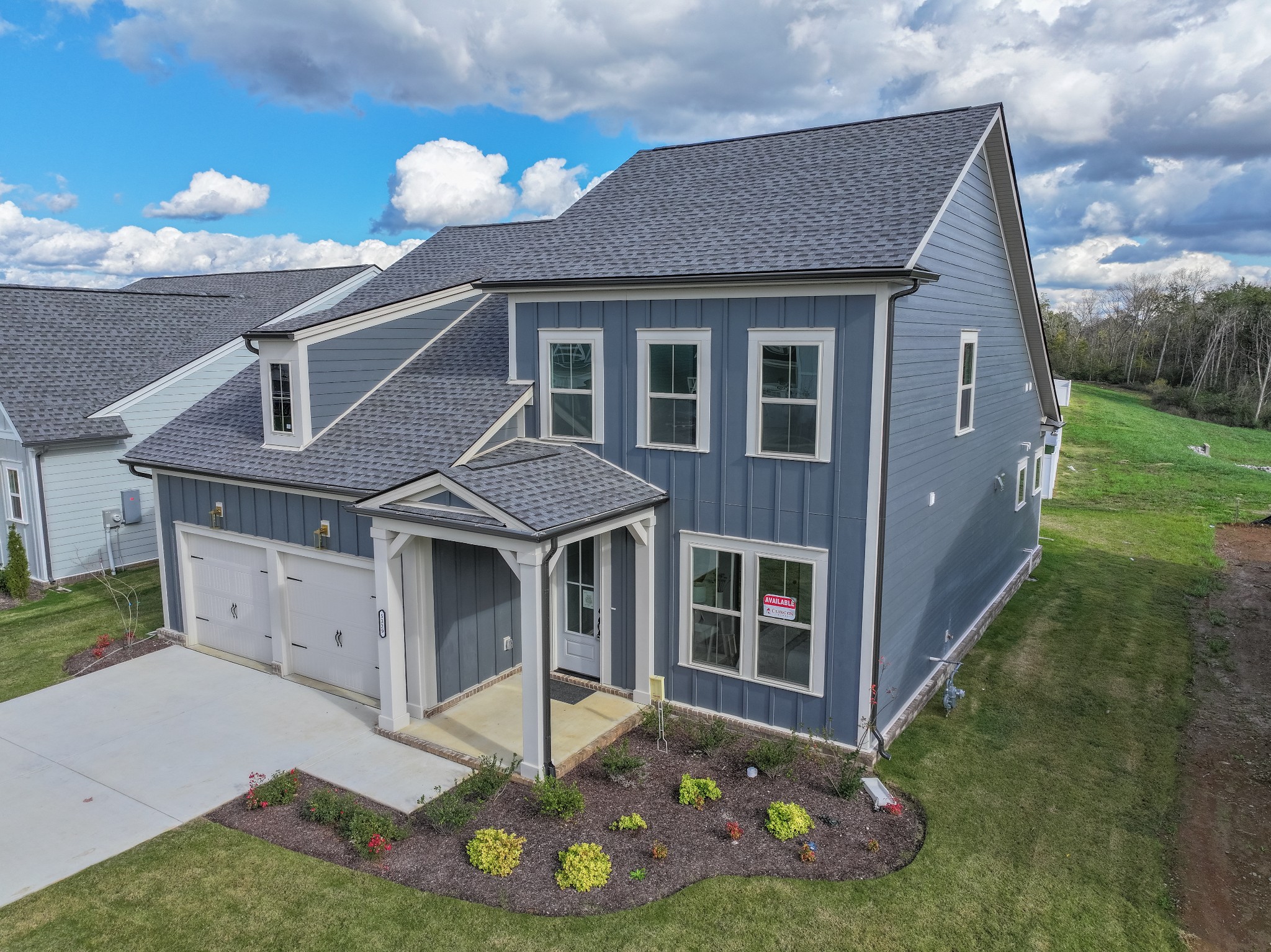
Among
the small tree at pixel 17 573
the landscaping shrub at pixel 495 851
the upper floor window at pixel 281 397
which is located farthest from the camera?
the small tree at pixel 17 573

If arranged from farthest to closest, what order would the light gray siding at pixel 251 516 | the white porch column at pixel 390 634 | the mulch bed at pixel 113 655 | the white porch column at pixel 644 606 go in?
the mulch bed at pixel 113 655 → the light gray siding at pixel 251 516 → the white porch column at pixel 644 606 → the white porch column at pixel 390 634

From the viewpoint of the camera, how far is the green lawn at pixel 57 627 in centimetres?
1264

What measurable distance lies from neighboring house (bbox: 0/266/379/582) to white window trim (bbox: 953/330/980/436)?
16.9 metres

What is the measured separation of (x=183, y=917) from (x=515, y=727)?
425cm

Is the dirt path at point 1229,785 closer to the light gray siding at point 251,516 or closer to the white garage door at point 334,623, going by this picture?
the white garage door at point 334,623

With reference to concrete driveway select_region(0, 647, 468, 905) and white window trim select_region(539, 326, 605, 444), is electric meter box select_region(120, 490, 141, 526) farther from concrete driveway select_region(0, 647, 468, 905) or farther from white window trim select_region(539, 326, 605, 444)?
→ white window trim select_region(539, 326, 605, 444)

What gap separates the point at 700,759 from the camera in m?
9.87

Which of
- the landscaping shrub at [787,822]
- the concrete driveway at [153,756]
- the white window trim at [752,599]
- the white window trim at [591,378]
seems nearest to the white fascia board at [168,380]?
the concrete driveway at [153,756]

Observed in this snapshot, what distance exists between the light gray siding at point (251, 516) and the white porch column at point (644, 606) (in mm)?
3513

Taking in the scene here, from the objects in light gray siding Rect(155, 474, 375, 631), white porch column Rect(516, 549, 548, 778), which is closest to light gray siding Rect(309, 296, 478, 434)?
light gray siding Rect(155, 474, 375, 631)

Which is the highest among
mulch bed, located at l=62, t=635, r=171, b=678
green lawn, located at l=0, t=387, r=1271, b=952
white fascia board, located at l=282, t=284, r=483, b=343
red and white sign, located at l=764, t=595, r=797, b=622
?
white fascia board, located at l=282, t=284, r=483, b=343

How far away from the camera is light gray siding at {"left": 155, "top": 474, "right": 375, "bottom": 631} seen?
11539mm

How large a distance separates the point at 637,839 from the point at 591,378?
5743mm

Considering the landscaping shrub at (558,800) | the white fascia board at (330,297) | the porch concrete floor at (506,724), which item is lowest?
the porch concrete floor at (506,724)
